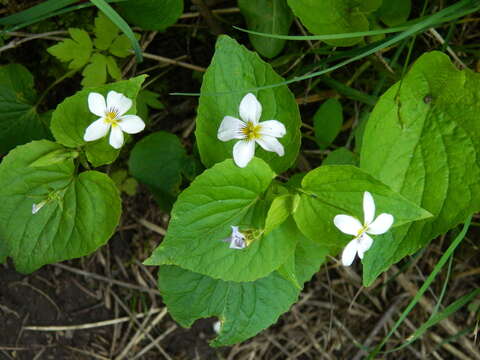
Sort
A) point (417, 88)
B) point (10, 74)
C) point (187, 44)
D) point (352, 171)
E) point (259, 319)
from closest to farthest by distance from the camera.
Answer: point (352, 171) → point (417, 88) → point (259, 319) → point (10, 74) → point (187, 44)

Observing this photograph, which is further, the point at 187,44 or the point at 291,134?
the point at 187,44

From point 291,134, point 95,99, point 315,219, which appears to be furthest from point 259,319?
point 95,99

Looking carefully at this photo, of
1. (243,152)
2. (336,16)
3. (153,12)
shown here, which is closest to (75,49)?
(153,12)

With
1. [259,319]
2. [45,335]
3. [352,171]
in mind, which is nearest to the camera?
[352,171]

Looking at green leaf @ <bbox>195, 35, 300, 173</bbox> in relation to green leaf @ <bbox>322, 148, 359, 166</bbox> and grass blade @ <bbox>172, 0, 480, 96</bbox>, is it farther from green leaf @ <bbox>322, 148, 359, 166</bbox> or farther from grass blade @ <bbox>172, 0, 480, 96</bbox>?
green leaf @ <bbox>322, 148, 359, 166</bbox>

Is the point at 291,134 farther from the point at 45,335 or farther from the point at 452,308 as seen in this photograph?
the point at 45,335

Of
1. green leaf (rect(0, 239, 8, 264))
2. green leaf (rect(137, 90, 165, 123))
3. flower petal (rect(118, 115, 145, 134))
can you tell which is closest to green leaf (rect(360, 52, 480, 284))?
flower petal (rect(118, 115, 145, 134))

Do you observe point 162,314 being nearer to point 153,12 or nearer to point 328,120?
point 328,120
